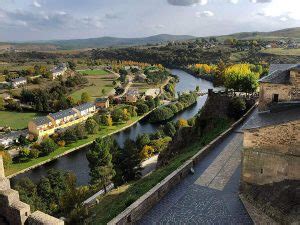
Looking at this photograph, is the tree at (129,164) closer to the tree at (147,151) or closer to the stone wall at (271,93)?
the tree at (147,151)

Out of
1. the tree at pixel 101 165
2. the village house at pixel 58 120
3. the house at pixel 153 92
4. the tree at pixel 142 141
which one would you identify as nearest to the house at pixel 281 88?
the tree at pixel 101 165

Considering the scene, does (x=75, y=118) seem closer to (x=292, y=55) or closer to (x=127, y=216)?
(x=127, y=216)

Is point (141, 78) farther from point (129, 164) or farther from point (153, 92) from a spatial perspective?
point (129, 164)

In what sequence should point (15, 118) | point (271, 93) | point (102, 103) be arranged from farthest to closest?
point (102, 103) < point (15, 118) < point (271, 93)

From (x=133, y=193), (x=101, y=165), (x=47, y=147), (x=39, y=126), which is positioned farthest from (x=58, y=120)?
(x=133, y=193)

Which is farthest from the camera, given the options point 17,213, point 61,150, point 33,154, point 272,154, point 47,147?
point 61,150

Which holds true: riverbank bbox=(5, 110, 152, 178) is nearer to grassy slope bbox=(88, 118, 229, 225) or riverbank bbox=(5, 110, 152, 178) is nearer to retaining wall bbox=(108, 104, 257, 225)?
grassy slope bbox=(88, 118, 229, 225)

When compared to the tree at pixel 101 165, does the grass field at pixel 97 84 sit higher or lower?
lower
